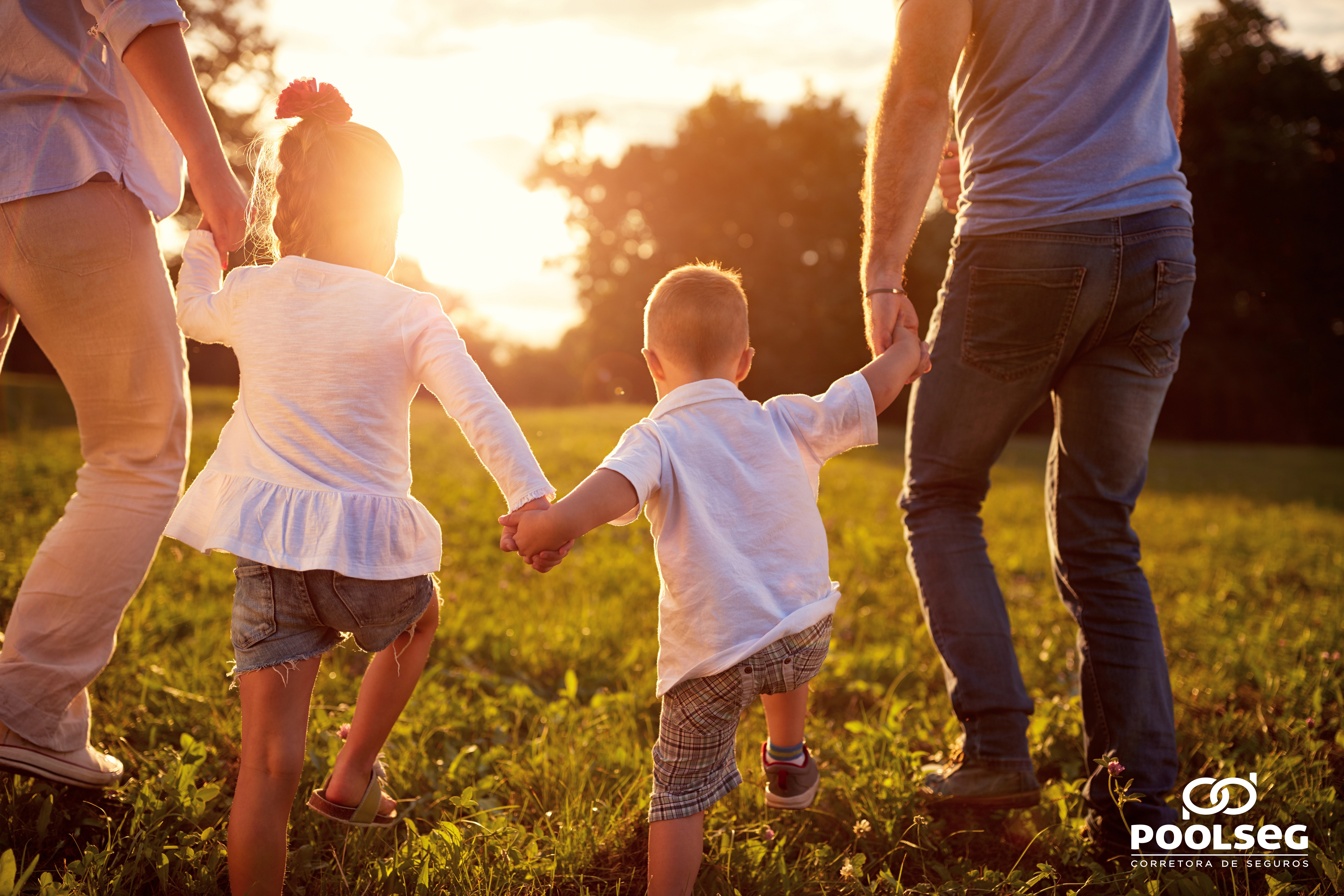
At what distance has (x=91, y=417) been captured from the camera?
2.31m

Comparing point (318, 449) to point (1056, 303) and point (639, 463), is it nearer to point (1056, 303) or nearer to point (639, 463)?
point (639, 463)

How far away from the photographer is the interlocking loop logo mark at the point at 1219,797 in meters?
2.49

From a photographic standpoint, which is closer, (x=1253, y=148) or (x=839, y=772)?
(x=839, y=772)

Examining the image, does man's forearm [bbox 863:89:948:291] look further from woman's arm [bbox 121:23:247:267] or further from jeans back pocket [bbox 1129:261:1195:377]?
woman's arm [bbox 121:23:247:267]

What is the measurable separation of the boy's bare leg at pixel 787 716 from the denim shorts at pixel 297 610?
3.23 ft

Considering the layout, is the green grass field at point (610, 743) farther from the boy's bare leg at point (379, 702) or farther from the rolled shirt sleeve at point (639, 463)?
the rolled shirt sleeve at point (639, 463)

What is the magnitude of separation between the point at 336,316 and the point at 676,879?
1.47 metres

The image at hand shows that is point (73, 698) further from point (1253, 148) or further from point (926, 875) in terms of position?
point (1253, 148)

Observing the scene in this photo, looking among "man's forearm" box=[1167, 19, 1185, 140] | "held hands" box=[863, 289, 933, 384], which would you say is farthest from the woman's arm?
"man's forearm" box=[1167, 19, 1185, 140]

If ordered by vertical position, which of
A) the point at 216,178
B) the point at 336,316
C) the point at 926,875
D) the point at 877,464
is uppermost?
the point at 216,178

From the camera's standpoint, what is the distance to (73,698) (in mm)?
2283

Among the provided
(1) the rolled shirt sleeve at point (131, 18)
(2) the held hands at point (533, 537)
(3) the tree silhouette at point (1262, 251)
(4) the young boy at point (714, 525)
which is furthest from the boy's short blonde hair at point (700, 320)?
(3) the tree silhouette at point (1262, 251)

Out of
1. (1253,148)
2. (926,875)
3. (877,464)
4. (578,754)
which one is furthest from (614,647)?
(1253,148)

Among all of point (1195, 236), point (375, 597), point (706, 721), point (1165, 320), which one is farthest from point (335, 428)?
point (1195, 236)
